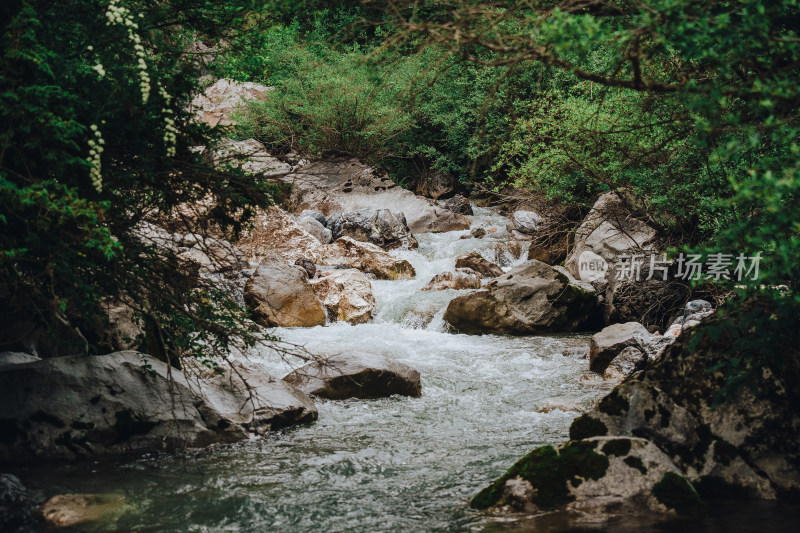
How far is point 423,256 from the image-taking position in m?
19.0

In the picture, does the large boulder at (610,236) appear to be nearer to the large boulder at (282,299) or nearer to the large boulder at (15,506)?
the large boulder at (282,299)

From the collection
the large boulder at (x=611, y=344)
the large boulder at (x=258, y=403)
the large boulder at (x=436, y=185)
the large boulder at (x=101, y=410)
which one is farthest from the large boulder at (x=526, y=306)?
the large boulder at (x=436, y=185)

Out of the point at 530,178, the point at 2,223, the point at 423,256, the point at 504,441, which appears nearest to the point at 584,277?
the point at 530,178

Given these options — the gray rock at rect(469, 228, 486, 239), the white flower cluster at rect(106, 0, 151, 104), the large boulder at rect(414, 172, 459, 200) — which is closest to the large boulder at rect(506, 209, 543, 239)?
the gray rock at rect(469, 228, 486, 239)

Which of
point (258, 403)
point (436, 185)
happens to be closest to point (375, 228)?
point (436, 185)

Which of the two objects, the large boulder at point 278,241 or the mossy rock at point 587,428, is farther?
the large boulder at point 278,241

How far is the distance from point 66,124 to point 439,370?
23.9ft

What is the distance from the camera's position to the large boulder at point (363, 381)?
898cm

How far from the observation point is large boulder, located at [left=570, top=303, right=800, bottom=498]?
506cm

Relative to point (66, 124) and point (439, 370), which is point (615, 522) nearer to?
point (66, 124)

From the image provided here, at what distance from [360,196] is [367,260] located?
6.65 m

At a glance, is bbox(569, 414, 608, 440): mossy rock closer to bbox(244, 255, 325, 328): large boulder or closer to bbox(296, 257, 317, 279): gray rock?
bbox(244, 255, 325, 328): large boulder

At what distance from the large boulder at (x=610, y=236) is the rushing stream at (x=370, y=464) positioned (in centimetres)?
334

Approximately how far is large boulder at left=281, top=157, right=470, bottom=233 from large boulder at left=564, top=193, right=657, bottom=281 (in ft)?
20.7
